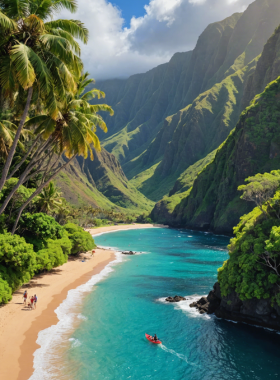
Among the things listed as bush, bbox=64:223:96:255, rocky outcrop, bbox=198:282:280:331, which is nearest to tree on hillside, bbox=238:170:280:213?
rocky outcrop, bbox=198:282:280:331

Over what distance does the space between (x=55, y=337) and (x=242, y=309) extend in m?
22.9

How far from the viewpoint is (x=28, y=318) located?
33625mm

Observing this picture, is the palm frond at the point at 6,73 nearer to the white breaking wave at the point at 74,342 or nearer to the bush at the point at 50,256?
the white breaking wave at the point at 74,342

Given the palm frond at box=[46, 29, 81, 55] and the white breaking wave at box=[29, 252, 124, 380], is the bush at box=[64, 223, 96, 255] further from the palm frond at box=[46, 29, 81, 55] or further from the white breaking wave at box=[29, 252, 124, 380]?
the palm frond at box=[46, 29, 81, 55]

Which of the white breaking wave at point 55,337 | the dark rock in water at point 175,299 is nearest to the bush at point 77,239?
the white breaking wave at point 55,337

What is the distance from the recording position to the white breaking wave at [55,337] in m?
23.9

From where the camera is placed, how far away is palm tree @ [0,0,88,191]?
57.2 feet

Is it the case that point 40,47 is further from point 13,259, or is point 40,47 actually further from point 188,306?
point 188,306

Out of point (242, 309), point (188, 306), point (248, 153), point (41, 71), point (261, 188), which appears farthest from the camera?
point (248, 153)

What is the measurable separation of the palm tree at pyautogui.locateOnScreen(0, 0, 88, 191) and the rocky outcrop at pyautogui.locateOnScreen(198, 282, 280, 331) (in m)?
31.4

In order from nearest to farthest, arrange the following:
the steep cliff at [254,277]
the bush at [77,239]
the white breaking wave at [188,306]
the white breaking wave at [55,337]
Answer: the white breaking wave at [55,337], the steep cliff at [254,277], the white breaking wave at [188,306], the bush at [77,239]

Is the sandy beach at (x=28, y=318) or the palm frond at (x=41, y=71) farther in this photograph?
the sandy beach at (x=28, y=318)

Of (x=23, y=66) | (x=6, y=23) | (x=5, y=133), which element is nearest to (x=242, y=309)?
(x=5, y=133)

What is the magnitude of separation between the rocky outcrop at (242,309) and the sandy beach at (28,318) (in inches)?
843
